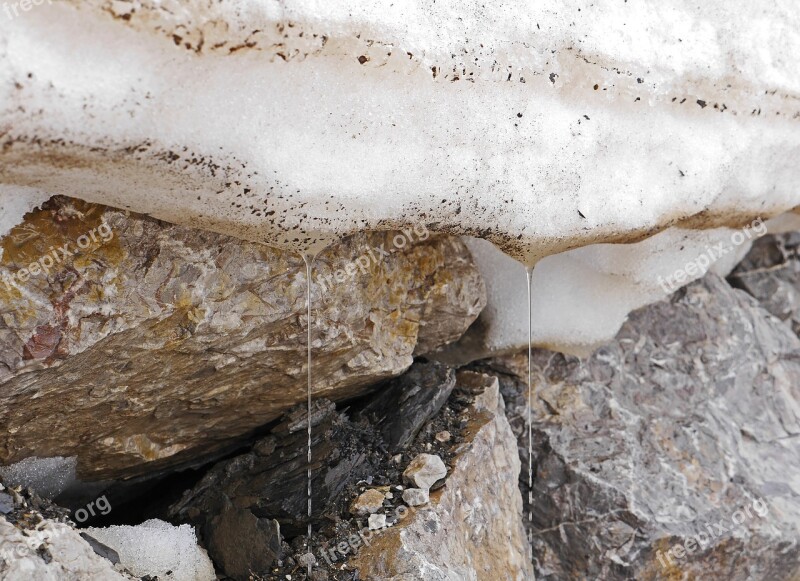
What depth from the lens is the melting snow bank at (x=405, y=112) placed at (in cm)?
149

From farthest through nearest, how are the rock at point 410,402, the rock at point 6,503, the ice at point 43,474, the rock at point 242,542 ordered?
the rock at point 410,402 → the rock at point 242,542 → the ice at point 43,474 → the rock at point 6,503

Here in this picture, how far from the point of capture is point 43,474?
2240 millimetres

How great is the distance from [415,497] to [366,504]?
15cm

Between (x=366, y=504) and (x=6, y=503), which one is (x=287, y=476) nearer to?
(x=366, y=504)

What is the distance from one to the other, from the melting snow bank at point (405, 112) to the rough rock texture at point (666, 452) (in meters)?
0.77

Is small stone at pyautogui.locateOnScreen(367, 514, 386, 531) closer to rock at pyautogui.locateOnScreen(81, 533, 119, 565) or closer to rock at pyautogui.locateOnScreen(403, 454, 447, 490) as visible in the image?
rock at pyautogui.locateOnScreen(403, 454, 447, 490)

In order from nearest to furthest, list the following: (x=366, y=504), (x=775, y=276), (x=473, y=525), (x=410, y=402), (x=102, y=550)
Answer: (x=102, y=550) → (x=366, y=504) → (x=473, y=525) → (x=410, y=402) → (x=775, y=276)

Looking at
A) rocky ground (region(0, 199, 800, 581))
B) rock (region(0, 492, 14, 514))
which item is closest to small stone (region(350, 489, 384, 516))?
rocky ground (region(0, 199, 800, 581))

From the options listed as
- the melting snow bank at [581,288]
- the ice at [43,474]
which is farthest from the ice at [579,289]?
the ice at [43,474]

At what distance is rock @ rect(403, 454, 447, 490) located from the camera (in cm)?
236

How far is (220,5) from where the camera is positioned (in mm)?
1529

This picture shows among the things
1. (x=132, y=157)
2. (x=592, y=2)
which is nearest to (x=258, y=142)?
(x=132, y=157)

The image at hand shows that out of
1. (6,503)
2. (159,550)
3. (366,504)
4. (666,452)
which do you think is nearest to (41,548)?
(6,503)

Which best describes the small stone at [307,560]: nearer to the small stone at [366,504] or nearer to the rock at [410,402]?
the small stone at [366,504]
